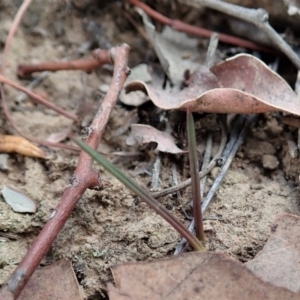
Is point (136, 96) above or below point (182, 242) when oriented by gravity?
above

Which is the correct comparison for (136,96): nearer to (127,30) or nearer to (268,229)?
(127,30)

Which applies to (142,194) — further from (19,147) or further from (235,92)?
(19,147)

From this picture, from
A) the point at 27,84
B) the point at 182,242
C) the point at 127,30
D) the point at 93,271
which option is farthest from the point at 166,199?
the point at 127,30

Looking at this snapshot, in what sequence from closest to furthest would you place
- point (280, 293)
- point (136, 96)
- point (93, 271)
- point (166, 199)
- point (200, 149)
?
point (280, 293) < point (93, 271) < point (166, 199) < point (200, 149) < point (136, 96)

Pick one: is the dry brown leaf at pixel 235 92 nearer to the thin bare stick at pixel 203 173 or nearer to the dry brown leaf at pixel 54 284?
the thin bare stick at pixel 203 173

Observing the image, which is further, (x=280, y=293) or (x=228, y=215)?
(x=228, y=215)

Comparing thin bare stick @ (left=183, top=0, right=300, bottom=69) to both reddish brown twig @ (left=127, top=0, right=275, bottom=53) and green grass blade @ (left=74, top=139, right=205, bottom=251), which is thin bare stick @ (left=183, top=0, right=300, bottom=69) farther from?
green grass blade @ (left=74, top=139, right=205, bottom=251)

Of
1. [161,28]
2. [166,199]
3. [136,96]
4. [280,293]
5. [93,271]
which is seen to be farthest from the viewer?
[161,28]

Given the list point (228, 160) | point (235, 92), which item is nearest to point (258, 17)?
→ point (235, 92)
